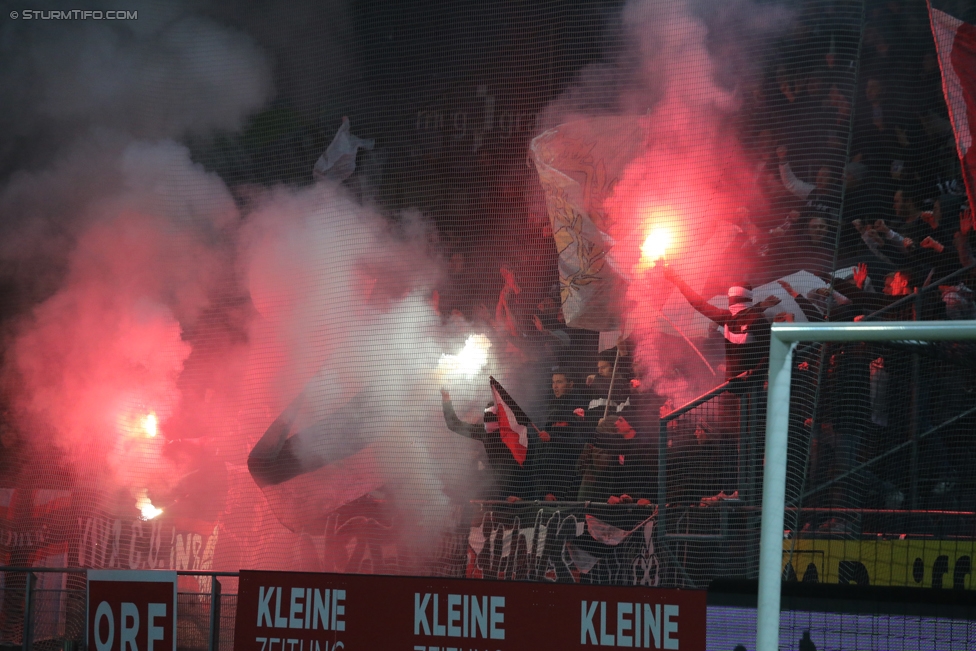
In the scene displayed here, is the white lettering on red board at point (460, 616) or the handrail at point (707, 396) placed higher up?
the handrail at point (707, 396)

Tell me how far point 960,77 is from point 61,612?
6877mm

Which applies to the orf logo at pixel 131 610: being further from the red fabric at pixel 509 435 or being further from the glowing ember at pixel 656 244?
the glowing ember at pixel 656 244

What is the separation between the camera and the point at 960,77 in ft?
19.6

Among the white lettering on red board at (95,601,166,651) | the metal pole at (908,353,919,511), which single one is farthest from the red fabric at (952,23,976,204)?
the white lettering on red board at (95,601,166,651)

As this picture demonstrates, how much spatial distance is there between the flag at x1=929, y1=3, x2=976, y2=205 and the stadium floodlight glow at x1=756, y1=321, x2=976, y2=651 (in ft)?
10.1

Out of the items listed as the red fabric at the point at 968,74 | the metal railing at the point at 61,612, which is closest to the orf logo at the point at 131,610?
the metal railing at the point at 61,612

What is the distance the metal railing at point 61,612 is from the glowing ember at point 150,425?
1.16 meters

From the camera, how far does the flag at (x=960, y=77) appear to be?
19.2 feet

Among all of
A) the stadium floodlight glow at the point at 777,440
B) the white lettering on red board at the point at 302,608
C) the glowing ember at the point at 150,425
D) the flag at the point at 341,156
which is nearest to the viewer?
the stadium floodlight glow at the point at 777,440

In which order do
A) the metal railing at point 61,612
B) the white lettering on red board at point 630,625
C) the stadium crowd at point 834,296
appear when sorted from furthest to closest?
the metal railing at point 61,612
the stadium crowd at point 834,296
the white lettering on red board at point 630,625

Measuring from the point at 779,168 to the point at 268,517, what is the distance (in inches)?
172

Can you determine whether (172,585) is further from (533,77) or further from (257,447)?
(533,77)

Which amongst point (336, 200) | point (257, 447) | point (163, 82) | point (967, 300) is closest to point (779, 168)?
point (967, 300)

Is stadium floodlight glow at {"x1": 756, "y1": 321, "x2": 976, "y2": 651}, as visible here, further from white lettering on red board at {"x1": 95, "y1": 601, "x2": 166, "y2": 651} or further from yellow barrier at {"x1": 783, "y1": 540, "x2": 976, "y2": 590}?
white lettering on red board at {"x1": 95, "y1": 601, "x2": 166, "y2": 651}
